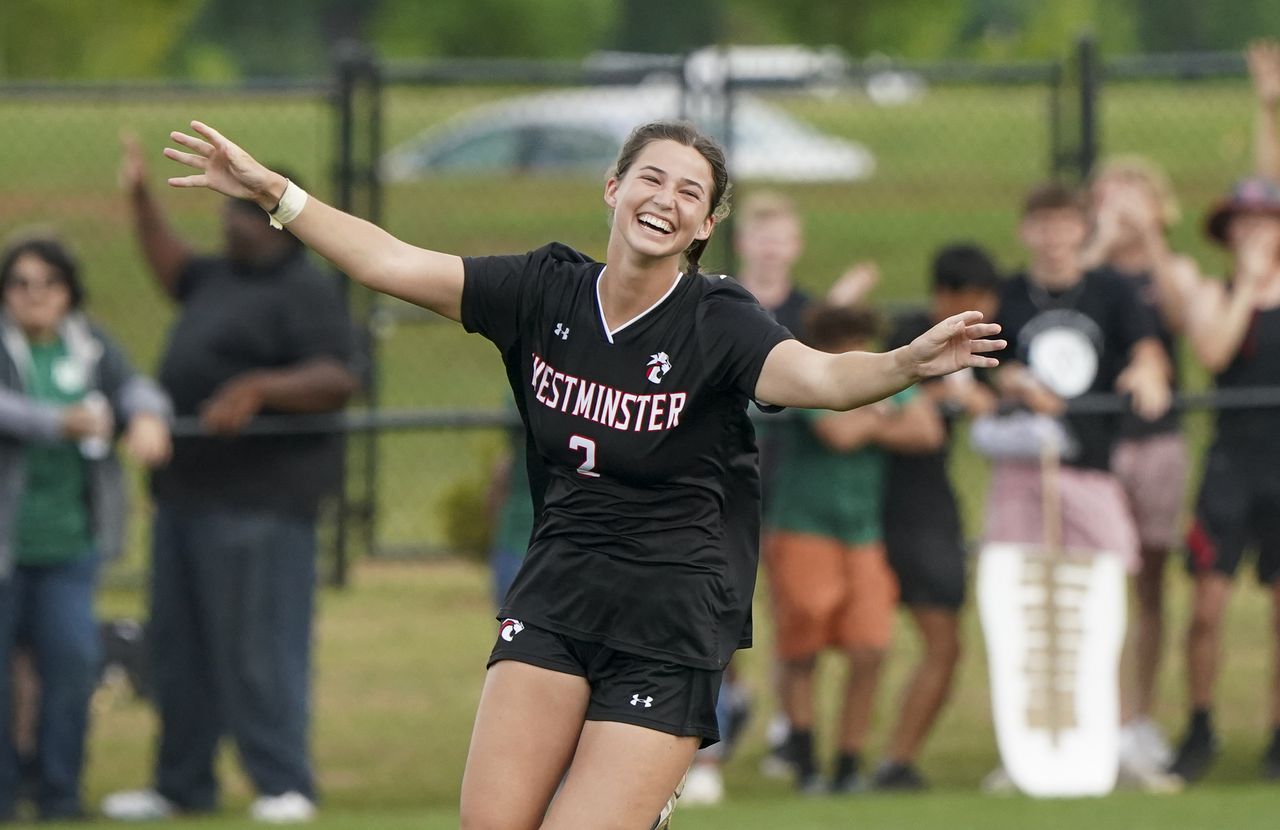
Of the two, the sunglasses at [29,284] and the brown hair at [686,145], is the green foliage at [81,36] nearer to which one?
the sunglasses at [29,284]

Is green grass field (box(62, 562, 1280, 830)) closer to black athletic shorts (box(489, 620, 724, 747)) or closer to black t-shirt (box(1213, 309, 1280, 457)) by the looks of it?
black t-shirt (box(1213, 309, 1280, 457))

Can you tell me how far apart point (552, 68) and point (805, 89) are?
1.25 meters

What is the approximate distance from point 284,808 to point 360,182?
16.0ft

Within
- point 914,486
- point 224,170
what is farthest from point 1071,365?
point 224,170

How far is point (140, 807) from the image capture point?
7742 millimetres

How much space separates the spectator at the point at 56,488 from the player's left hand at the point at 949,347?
3872 mm

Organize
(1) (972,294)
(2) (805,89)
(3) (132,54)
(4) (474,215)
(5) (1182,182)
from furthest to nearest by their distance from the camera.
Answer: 1. (3) (132,54)
2. (5) (1182,182)
3. (4) (474,215)
4. (2) (805,89)
5. (1) (972,294)

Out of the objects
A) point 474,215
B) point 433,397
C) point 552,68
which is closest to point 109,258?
point 474,215

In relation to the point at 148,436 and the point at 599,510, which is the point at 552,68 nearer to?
the point at 148,436

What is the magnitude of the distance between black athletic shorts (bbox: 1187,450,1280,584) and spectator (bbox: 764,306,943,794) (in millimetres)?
1140

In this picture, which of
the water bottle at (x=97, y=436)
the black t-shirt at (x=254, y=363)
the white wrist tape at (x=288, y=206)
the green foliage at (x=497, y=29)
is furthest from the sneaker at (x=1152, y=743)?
the green foliage at (x=497, y=29)

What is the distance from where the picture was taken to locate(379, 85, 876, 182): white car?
16.8m

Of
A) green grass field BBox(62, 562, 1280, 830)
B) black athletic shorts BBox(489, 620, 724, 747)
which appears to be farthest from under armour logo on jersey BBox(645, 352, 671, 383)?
green grass field BBox(62, 562, 1280, 830)

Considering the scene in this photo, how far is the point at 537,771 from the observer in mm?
4801
